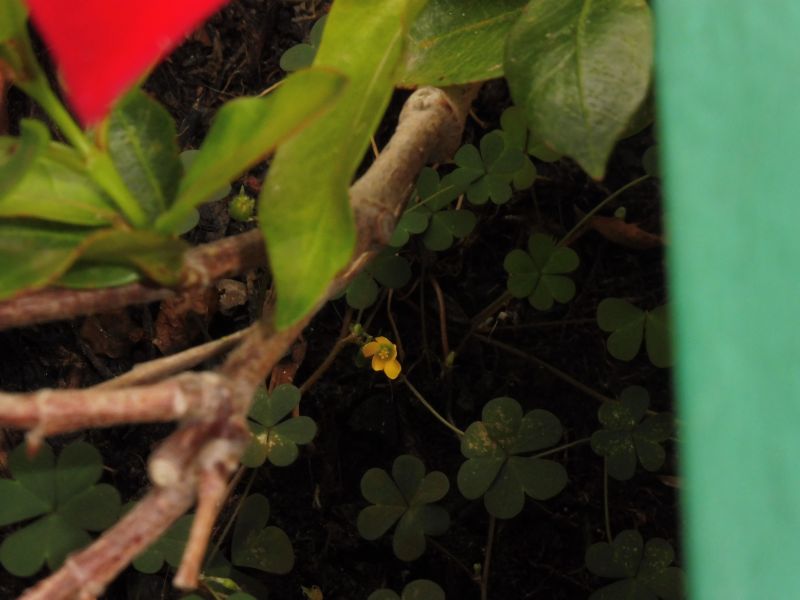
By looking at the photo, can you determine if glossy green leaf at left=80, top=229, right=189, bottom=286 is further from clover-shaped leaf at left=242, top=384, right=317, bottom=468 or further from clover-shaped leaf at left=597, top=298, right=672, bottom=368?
clover-shaped leaf at left=597, top=298, right=672, bottom=368

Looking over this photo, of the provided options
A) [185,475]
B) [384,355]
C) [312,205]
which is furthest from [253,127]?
[384,355]

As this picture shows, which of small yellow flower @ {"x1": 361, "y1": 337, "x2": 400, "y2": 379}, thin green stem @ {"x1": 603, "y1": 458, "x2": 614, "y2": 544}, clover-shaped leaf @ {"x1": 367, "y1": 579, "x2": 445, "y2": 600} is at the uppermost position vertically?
small yellow flower @ {"x1": 361, "y1": 337, "x2": 400, "y2": 379}

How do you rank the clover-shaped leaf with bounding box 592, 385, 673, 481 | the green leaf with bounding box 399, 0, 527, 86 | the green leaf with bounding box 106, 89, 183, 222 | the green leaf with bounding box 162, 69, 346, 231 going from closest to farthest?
Answer: the green leaf with bounding box 162, 69, 346, 231
the green leaf with bounding box 106, 89, 183, 222
the green leaf with bounding box 399, 0, 527, 86
the clover-shaped leaf with bounding box 592, 385, 673, 481

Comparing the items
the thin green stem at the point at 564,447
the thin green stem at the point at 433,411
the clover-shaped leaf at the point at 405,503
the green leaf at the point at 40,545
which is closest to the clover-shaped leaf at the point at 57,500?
the green leaf at the point at 40,545

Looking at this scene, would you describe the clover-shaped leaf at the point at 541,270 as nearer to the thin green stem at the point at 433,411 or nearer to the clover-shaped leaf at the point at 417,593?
the thin green stem at the point at 433,411

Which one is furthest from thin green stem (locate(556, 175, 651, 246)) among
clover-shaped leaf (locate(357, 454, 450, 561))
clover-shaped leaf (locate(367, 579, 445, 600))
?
clover-shaped leaf (locate(367, 579, 445, 600))

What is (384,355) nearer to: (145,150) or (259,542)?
(259,542)

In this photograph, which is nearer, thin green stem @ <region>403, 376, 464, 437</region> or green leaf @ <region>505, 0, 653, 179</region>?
green leaf @ <region>505, 0, 653, 179</region>

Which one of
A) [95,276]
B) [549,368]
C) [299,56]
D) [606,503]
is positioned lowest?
[606,503]
